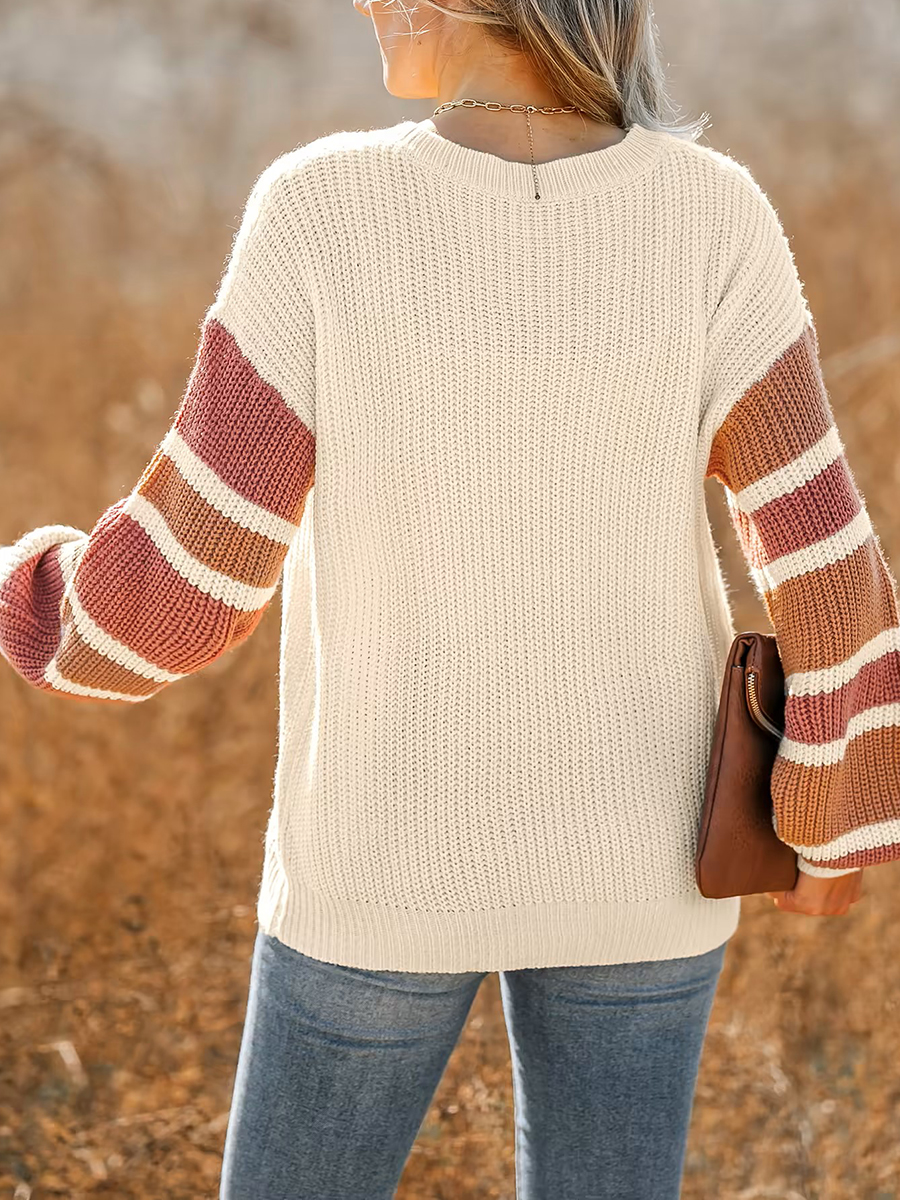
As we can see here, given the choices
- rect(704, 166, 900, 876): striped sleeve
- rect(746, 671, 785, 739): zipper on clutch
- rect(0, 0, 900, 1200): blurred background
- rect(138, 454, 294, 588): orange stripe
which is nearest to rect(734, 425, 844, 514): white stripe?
rect(704, 166, 900, 876): striped sleeve

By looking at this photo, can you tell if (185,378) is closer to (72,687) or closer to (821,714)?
(72,687)

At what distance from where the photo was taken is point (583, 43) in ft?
2.79

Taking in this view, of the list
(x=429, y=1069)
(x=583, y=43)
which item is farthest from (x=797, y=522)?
(x=429, y=1069)

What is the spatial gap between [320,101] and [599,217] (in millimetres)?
1744

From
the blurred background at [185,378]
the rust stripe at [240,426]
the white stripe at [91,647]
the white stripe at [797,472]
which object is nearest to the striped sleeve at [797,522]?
the white stripe at [797,472]

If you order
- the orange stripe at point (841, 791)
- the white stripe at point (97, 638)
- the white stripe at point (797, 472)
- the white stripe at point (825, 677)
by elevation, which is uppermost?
the white stripe at point (797, 472)

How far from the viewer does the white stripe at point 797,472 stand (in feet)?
2.89

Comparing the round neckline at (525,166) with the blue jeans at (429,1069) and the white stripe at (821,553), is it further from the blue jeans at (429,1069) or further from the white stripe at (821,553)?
the blue jeans at (429,1069)

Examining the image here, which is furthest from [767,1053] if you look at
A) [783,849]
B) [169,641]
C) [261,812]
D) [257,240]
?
[257,240]

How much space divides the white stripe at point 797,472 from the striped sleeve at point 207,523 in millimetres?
302

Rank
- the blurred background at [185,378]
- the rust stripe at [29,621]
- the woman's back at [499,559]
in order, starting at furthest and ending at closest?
the blurred background at [185,378] < the rust stripe at [29,621] < the woman's back at [499,559]

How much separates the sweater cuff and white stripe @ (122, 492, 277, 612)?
1.45 feet

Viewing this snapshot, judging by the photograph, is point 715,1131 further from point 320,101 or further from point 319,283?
point 320,101

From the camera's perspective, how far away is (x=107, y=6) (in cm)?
234
